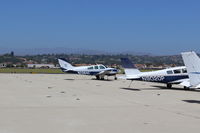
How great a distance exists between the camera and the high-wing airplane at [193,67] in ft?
50.8

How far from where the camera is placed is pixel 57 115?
12070mm

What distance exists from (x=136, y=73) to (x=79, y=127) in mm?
17895

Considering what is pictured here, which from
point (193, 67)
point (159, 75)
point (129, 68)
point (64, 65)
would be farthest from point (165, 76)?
point (64, 65)

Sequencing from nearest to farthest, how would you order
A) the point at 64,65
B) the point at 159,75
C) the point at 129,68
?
the point at 159,75 → the point at 129,68 → the point at 64,65

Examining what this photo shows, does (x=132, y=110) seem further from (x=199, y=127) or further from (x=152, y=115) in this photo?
(x=199, y=127)

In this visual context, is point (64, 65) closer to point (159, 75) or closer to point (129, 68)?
point (129, 68)

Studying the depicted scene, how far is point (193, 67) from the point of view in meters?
15.7

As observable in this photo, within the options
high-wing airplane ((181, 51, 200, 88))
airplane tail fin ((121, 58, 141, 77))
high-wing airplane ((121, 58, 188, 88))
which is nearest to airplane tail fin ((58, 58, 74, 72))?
airplane tail fin ((121, 58, 141, 77))

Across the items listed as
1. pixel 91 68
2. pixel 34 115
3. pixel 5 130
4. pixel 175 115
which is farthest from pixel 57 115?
pixel 91 68

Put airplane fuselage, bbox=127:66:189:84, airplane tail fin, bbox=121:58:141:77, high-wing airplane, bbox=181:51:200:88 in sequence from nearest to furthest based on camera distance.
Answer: high-wing airplane, bbox=181:51:200:88
airplane fuselage, bbox=127:66:189:84
airplane tail fin, bbox=121:58:141:77

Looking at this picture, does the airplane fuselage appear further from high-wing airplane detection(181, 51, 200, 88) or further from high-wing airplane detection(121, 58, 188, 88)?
high-wing airplane detection(181, 51, 200, 88)

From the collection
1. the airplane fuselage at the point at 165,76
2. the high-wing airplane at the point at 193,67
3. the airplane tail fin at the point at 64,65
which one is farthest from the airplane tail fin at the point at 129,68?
the airplane tail fin at the point at 64,65

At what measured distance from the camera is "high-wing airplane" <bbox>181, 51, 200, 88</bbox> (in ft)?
50.8

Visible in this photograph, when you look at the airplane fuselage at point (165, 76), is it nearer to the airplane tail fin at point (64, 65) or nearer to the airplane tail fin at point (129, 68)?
the airplane tail fin at point (129, 68)
